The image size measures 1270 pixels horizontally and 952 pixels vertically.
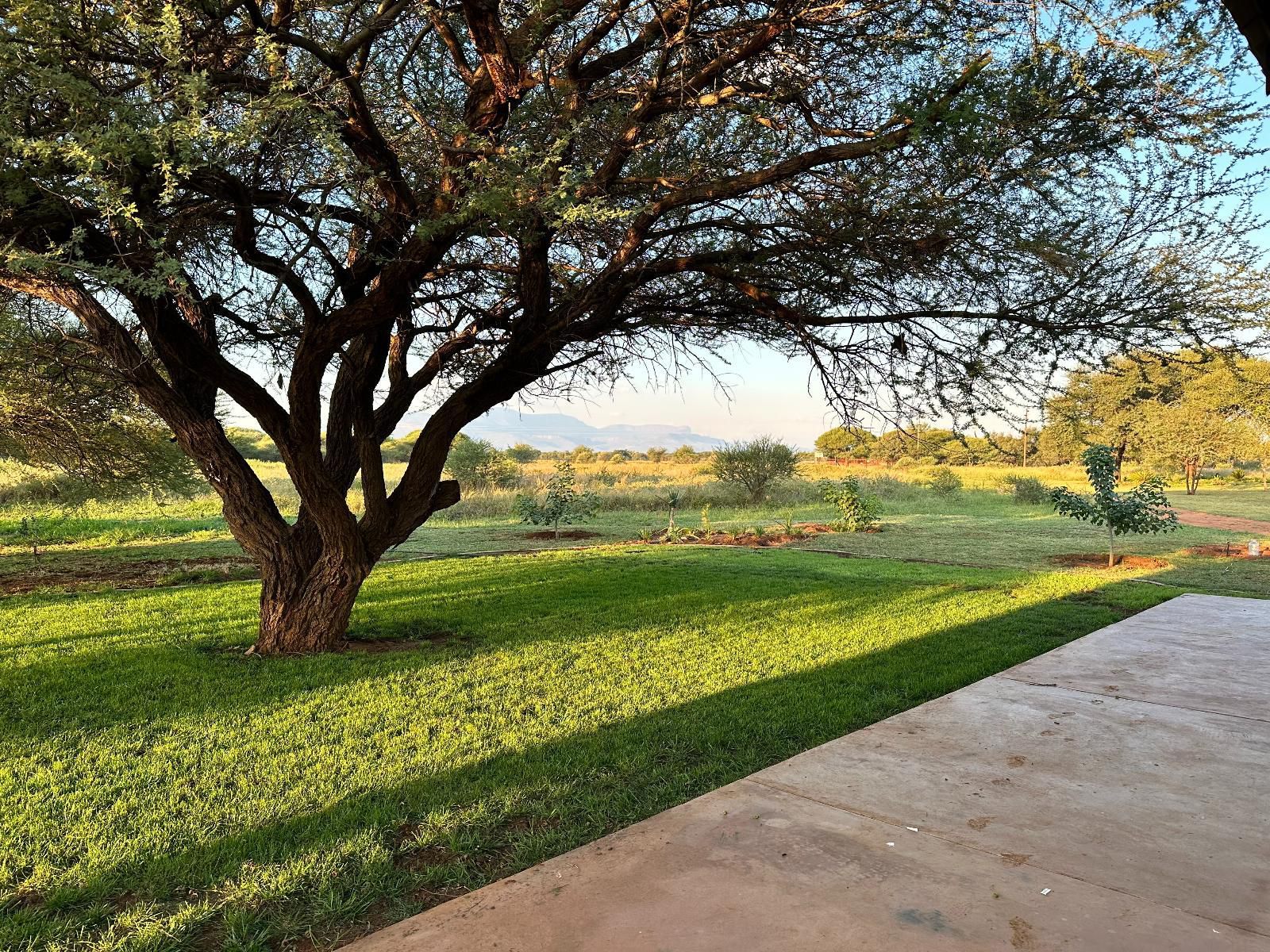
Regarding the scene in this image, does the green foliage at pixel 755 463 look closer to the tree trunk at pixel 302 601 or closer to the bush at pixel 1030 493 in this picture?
the bush at pixel 1030 493

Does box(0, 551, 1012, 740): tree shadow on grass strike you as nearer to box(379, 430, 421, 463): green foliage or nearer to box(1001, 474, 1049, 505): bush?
box(1001, 474, 1049, 505): bush

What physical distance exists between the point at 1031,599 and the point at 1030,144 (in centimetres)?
584

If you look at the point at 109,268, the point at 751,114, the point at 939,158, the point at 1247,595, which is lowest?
the point at 1247,595

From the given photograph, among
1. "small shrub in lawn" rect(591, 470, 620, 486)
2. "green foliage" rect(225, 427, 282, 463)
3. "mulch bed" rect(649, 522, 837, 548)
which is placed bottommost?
"mulch bed" rect(649, 522, 837, 548)

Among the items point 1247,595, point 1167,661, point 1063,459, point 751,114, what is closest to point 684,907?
point 751,114

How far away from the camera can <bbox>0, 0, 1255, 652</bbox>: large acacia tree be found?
164 inches

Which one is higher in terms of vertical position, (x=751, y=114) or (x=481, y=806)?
(x=751, y=114)

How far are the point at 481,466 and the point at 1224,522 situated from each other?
76.3 feet

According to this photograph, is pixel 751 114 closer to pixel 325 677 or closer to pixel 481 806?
pixel 481 806

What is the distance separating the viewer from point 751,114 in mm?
4836

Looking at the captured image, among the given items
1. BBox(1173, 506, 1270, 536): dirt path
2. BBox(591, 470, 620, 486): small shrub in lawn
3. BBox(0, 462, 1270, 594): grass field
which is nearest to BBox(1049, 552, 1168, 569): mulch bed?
BBox(0, 462, 1270, 594): grass field

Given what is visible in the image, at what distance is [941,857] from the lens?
255 centimetres

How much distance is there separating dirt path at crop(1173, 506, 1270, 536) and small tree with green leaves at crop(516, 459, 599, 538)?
15240 millimetres

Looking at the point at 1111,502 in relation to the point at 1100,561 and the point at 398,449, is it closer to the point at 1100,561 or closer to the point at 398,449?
the point at 1100,561
